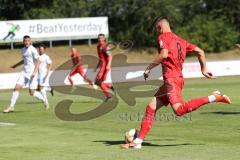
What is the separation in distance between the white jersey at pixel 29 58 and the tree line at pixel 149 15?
43.7 metres

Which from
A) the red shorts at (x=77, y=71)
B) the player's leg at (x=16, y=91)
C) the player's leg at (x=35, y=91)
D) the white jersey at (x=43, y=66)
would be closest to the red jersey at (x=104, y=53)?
the white jersey at (x=43, y=66)

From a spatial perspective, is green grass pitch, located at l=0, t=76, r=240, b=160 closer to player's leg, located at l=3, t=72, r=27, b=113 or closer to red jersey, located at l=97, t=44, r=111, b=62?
player's leg, located at l=3, t=72, r=27, b=113

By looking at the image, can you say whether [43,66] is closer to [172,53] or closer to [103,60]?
[103,60]

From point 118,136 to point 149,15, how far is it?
51737mm

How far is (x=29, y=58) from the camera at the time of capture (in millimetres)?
19422

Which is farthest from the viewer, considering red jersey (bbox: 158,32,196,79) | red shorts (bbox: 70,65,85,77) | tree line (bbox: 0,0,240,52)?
tree line (bbox: 0,0,240,52)

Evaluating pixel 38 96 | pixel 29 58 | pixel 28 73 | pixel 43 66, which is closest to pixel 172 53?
pixel 29 58

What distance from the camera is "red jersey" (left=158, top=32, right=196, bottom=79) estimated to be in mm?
10805

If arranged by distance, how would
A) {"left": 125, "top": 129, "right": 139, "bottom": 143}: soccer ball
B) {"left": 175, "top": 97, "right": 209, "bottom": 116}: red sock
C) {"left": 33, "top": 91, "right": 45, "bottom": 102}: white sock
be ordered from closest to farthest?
{"left": 175, "top": 97, "right": 209, "bottom": 116}: red sock → {"left": 125, "top": 129, "right": 139, "bottom": 143}: soccer ball → {"left": 33, "top": 91, "right": 45, "bottom": 102}: white sock

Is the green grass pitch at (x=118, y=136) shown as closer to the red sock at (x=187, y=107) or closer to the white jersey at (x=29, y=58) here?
the red sock at (x=187, y=107)

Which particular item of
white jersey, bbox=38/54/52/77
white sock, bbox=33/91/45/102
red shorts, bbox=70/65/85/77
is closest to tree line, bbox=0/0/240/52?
red shorts, bbox=70/65/85/77

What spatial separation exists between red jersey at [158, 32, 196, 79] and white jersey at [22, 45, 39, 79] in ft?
29.0

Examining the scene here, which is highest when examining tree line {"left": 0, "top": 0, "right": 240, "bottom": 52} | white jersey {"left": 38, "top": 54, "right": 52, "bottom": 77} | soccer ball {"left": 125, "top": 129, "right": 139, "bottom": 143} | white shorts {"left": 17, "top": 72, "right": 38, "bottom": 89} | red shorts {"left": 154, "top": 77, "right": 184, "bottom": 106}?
tree line {"left": 0, "top": 0, "right": 240, "bottom": 52}

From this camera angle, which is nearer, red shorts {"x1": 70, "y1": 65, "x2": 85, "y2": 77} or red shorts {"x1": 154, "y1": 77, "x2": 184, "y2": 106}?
red shorts {"x1": 154, "y1": 77, "x2": 184, "y2": 106}
